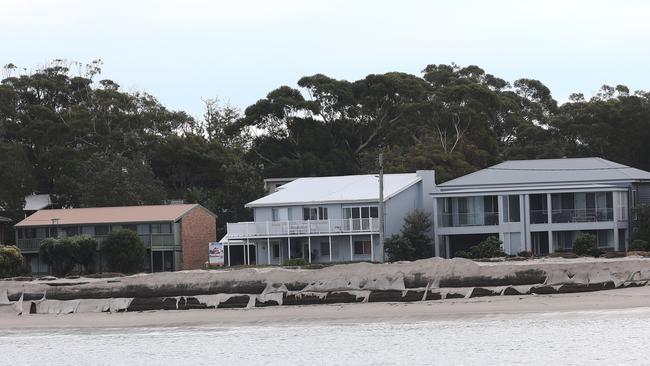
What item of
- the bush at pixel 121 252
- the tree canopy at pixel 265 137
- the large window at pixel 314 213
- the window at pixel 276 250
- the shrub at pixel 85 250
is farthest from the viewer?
the tree canopy at pixel 265 137

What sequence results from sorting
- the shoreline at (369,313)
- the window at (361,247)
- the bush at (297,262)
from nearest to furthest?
1. the shoreline at (369,313)
2. the bush at (297,262)
3. the window at (361,247)

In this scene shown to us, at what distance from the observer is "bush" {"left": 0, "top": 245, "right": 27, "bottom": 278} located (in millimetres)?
58875

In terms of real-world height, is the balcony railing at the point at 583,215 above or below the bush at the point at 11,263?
above

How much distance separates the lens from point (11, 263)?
59844 mm

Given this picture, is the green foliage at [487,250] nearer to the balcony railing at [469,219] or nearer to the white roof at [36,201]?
the balcony railing at [469,219]

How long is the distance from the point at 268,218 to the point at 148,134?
28893 millimetres

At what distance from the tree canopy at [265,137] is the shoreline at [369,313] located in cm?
3867

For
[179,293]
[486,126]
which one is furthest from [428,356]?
[486,126]

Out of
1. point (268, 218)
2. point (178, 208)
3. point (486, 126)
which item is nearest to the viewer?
point (268, 218)

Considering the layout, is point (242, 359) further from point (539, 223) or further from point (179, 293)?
point (539, 223)

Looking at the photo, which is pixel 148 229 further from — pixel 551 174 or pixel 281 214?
pixel 551 174

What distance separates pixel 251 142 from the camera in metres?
94.4

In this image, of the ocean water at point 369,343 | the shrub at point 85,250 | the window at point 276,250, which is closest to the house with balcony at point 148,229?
the shrub at point 85,250

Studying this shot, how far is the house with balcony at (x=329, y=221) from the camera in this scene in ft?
206
